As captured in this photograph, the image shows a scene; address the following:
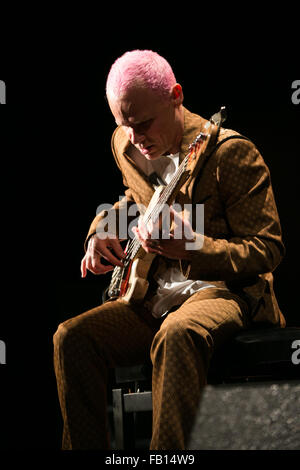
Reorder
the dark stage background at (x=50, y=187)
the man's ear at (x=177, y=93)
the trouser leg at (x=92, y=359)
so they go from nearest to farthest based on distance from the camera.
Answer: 1. the trouser leg at (x=92, y=359)
2. the man's ear at (x=177, y=93)
3. the dark stage background at (x=50, y=187)

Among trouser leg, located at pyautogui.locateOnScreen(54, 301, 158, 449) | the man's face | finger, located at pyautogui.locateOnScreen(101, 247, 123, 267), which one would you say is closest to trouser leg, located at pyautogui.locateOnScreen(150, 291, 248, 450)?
trouser leg, located at pyautogui.locateOnScreen(54, 301, 158, 449)

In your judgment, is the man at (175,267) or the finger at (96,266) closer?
the man at (175,267)

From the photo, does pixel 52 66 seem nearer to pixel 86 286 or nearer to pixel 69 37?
pixel 69 37

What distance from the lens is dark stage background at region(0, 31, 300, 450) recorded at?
7.72ft

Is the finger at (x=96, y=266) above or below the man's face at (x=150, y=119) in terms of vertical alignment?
below

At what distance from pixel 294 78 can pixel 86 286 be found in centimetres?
114

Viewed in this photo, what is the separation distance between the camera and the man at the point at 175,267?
1420 millimetres

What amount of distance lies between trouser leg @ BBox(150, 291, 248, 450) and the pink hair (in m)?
0.59

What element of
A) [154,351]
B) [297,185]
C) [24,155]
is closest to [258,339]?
[154,351]

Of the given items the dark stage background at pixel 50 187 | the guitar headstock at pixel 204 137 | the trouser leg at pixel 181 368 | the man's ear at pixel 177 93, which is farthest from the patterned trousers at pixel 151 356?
the dark stage background at pixel 50 187

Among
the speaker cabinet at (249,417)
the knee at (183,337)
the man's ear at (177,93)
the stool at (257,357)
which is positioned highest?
the man's ear at (177,93)

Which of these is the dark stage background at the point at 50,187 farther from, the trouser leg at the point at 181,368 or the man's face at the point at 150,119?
the trouser leg at the point at 181,368

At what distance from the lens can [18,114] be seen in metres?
2.48

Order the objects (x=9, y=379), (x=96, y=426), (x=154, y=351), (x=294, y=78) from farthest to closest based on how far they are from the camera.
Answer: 1. (x=9, y=379)
2. (x=294, y=78)
3. (x=96, y=426)
4. (x=154, y=351)
